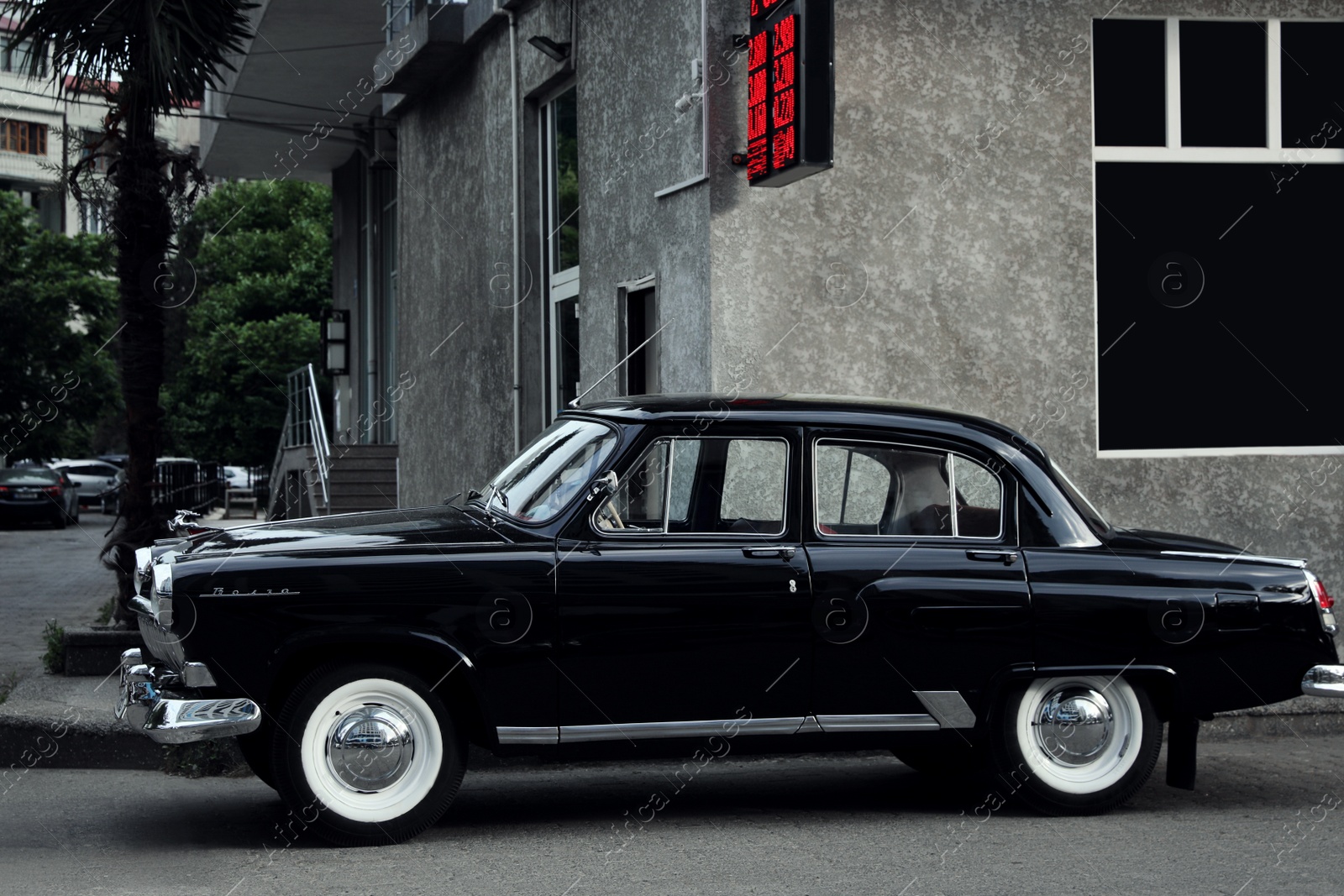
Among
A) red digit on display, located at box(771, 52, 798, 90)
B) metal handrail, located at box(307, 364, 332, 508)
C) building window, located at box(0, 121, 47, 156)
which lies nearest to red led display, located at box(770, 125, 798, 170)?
red digit on display, located at box(771, 52, 798, 90)

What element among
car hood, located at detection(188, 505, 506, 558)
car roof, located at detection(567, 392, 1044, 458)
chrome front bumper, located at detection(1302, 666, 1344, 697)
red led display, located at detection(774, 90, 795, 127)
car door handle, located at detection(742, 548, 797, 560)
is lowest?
chrome front bumper, located at detection(1302, 666, 1344, 697)

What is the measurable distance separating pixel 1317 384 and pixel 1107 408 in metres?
1.56

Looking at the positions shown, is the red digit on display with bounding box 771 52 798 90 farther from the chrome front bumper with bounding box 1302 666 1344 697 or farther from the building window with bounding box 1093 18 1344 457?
→ the chrome front bumper with bounding box 1302 666 1344 697

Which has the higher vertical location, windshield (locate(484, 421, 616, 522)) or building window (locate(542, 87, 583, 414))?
building window (locate(542, 87, 583, 414))

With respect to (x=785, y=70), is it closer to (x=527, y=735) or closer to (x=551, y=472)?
(x=551, y=472)

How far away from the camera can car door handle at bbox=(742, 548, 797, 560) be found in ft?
20.6

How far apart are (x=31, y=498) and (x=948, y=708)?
31.0 metres

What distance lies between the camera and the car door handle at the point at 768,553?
20.6ft

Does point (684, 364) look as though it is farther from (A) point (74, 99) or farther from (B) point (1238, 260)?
(A) point (74, 99)

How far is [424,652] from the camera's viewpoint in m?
6.09

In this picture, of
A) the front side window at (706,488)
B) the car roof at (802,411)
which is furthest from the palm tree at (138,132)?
the front side window at (706,488)

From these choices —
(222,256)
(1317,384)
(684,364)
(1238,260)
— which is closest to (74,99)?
(684,364)

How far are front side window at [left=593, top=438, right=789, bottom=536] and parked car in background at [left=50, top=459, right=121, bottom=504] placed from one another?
41893 millimetres

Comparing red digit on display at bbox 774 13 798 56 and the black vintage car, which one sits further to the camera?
red digit on display at bbox 774 13 798 56
